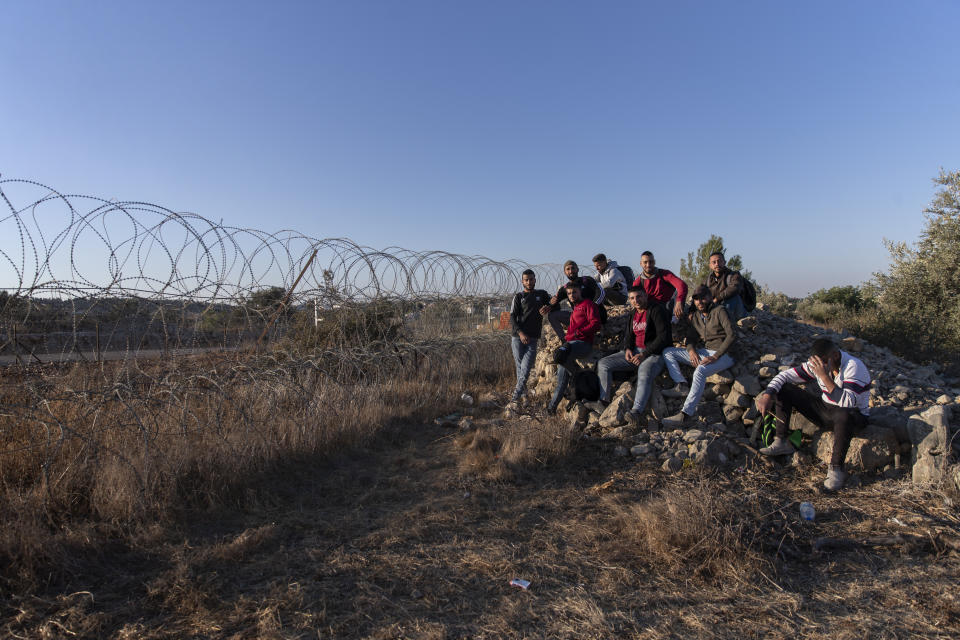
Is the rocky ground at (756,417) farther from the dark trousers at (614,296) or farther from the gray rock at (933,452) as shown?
the dark trousers at (614,296)

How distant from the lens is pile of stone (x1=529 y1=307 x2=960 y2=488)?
15.2 feet

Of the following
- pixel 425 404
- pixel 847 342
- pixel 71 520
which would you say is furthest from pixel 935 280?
pixel 71 520

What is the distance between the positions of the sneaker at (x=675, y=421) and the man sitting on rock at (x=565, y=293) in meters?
1.79

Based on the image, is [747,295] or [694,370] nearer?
[694,370]

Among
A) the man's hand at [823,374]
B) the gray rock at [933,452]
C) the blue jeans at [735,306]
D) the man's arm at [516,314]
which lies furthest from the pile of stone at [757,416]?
the man's arm at [516,314]

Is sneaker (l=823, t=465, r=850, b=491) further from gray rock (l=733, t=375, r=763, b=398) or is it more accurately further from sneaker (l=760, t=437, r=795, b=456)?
gray rock (l=733, t=375, r=763, b=398)

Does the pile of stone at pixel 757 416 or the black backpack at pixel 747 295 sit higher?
the black backpack at pixel 747 295

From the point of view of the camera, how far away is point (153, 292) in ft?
15.3

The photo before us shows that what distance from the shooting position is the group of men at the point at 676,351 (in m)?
4.73

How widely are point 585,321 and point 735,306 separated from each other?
201 centimetres

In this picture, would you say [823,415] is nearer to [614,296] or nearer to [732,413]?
[732,413]

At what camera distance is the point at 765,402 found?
498 centimetres

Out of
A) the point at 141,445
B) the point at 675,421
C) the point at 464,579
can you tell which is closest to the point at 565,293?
the point at 675,421

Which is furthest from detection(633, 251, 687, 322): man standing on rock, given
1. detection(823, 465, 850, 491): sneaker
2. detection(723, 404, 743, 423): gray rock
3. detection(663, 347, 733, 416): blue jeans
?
detection(823, 465, 850, 491): sneaker
